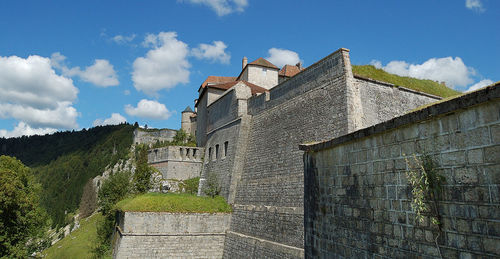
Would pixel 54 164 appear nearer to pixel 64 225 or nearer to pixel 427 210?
pixel 64 225

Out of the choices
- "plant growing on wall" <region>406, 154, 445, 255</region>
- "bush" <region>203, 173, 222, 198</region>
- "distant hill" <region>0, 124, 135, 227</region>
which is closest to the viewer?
"plant growing on wall" <region>406, 154, 445, 255</region>

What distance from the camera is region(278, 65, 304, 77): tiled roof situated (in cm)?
3674

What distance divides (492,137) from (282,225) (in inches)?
435

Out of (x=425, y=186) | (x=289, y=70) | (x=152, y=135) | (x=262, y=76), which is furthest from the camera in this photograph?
(x=152, y=135)

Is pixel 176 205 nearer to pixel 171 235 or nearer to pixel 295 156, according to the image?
pixel 171 235

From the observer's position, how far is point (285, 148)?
52.4 feet

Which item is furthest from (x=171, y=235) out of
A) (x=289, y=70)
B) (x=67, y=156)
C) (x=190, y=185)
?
(x=67, y=156)

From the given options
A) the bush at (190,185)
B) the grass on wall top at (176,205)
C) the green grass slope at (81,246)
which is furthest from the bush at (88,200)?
the grass on wall top at (176,205)

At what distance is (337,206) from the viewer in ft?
21.7

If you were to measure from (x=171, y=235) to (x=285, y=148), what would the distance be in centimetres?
798

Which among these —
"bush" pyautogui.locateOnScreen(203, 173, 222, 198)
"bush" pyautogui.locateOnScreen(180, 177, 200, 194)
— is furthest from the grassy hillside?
"bush" pyautogui.locateOnScreen(180, 177, 200, 194)

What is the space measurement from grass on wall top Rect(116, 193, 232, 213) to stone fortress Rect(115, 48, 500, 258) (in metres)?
0.91

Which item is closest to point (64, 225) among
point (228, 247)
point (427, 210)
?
point (228, 247)

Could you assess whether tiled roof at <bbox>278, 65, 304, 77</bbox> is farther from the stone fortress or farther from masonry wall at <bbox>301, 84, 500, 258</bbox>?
masonry wall at <bbox>301, 84, 500, 258</bbox>
